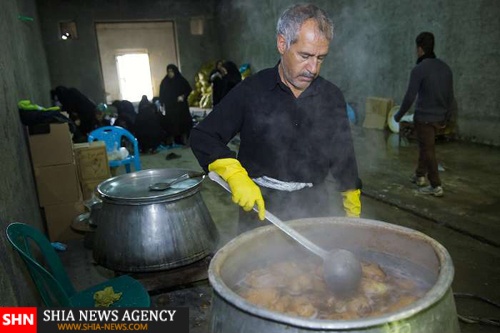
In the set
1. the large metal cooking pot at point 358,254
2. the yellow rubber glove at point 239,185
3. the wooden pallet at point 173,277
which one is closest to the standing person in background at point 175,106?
the wooden pallet at point 173,277

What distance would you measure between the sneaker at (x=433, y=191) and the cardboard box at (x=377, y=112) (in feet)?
14.3

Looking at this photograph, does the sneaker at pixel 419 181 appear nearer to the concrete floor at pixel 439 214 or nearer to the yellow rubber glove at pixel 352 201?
the concrete floor at pixel 439 214

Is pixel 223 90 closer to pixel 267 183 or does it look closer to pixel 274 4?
pixel 274 4

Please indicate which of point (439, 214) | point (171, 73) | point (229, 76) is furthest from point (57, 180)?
point (229, 76)

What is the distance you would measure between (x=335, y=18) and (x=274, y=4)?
2.83 metres

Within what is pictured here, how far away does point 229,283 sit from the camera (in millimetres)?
1602

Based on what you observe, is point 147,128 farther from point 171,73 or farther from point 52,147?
point 52,147

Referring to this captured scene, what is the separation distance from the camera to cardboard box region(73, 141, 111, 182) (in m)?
4.78

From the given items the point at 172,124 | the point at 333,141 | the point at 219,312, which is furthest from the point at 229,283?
the point at 172,124

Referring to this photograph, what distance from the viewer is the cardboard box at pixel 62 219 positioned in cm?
442

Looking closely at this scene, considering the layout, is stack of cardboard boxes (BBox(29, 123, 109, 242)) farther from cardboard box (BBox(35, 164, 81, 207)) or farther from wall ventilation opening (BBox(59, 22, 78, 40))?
wall ventilation opening (BBox(59, 22, 78, 40))

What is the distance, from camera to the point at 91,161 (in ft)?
15.9

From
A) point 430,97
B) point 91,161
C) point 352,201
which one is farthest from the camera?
point 430,97

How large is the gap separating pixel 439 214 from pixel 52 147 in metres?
4.61
